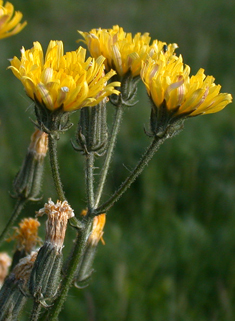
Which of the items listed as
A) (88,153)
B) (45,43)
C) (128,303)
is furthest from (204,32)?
(88,153)

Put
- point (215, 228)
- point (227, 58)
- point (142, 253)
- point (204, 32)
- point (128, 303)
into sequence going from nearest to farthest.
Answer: point (128, 303)
point (142, 253)
point (215, 228)
point (227, 58)
point (204, 32)

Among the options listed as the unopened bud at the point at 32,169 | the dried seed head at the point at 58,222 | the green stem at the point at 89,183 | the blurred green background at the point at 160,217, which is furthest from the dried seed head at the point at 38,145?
the dried seed head at the point at 58,222

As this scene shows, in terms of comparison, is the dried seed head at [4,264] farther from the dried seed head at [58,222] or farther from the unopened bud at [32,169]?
the dried seed head at [58,222]

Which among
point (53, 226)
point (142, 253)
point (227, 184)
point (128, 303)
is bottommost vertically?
point (53, 226)

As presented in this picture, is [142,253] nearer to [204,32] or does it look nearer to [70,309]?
[70,309]

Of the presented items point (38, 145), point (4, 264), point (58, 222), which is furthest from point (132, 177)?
point (4, 264)

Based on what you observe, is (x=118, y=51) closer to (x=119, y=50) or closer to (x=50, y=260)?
(x=119, y=50)
